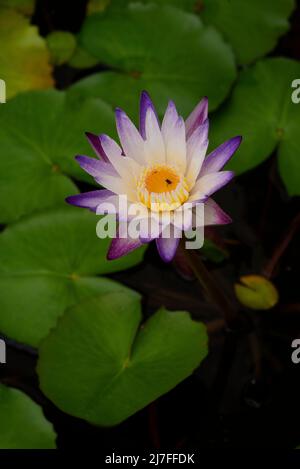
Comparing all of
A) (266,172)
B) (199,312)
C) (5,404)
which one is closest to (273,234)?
(266,172)

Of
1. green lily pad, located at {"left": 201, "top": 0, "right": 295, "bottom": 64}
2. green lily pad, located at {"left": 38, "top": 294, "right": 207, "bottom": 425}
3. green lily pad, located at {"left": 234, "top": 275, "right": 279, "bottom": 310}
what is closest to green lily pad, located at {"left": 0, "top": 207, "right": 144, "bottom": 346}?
green lily pad, located at {"left": 38, "top": 294, "right": 207, "bottom": 425}

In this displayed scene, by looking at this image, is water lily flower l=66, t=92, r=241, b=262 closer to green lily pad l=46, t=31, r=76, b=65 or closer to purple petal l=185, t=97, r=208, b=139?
purple petal l=185, t=97, r=208, b=139

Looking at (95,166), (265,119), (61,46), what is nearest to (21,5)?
(61,46)

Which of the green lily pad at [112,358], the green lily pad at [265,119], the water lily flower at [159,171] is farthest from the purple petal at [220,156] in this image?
the green lily pad at [265,119]

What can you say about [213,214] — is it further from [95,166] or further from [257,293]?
[257,293]

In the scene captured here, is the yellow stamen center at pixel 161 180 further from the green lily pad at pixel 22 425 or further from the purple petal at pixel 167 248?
the green lily pad at pixel 22 425

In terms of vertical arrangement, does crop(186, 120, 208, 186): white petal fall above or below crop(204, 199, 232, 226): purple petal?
above
